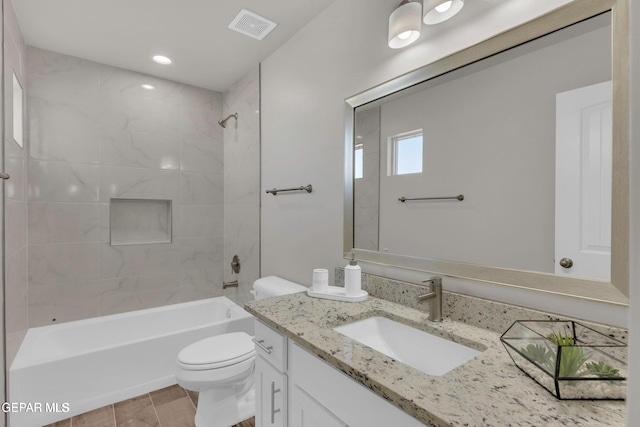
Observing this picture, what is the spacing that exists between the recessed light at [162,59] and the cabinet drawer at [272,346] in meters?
2.29

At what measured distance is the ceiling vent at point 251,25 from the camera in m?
1.96

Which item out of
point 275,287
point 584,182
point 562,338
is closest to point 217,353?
point 275,287

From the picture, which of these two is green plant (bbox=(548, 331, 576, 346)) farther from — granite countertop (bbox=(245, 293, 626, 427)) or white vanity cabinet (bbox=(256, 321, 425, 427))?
white vanity cabinet (bbox=(256, 321, 425, 427))

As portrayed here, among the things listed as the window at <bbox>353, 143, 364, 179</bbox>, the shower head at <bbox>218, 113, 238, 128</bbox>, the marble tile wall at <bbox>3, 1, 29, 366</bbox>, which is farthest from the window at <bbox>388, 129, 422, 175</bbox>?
the marble tile wall at <bbox>3, 1, 29, 366</bbox>

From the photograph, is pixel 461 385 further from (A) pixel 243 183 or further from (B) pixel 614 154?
(A) pixel 243 183

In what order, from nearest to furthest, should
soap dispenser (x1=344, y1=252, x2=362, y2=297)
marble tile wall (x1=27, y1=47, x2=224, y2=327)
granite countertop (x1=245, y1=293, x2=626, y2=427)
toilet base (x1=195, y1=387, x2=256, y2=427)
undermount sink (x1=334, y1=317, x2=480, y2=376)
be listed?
granite countertop (x1=245, y1=293, x2=626, y2=427), undermount sink (x1=334, y1=317, x2=480, y2=376), soap dispenser (x1=344, y1=252, x2=362, y2=297), toilet base (x1=195, y1=387, x2=256, y2=427), marble tile wall (x1=27, y1=47, x2=224, y2=327)

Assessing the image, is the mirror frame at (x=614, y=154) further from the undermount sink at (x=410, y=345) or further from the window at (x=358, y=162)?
the window at (x=358, y=162)

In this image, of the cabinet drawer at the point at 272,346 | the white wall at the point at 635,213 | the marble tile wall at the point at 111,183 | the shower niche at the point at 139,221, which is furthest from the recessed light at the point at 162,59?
the white wall at the point at 635,213

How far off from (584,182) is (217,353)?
6.18 feet

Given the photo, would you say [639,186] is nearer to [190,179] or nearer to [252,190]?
[252,190]

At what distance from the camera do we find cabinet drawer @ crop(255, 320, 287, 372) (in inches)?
45.8

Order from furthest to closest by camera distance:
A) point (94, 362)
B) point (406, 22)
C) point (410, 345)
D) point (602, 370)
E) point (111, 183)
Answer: point (111, 183) < point (94, 362) < point (406, 22) < point (410, 345) < point (602, 370)

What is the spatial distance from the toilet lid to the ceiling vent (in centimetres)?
205

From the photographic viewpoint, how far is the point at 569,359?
716mm
